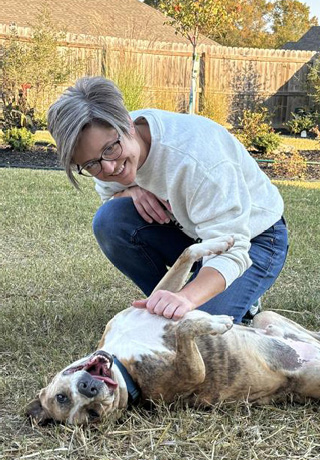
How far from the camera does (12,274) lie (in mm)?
4207

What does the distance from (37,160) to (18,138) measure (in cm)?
76

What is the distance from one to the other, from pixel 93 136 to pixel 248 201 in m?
0.73

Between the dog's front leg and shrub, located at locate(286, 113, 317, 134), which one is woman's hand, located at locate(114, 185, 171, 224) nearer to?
the dog's front leg

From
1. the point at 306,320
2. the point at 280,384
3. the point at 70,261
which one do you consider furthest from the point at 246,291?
the point at 70,261

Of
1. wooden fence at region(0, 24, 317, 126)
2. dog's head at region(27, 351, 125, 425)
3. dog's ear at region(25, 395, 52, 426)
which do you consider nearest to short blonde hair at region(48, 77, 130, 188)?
dog's head at region(27, 351, 125, 425)

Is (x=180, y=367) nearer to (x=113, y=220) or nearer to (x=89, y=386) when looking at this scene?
(x=89, y=386)

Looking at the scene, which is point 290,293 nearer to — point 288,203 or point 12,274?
point 12,274

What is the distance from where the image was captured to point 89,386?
2.21 metres

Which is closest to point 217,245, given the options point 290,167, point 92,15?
point 290,167

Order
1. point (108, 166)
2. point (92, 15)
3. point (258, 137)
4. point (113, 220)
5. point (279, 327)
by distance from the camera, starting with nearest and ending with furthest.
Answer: point (108, 166)
point (279, 327)
point (113, 220)
point (258, 137)
point (92, 15)

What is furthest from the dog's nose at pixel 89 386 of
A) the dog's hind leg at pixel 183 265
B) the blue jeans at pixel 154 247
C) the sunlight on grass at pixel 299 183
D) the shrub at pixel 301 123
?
the shrub at pixel 301 123

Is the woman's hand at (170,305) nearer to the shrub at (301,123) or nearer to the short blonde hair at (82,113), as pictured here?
the short blonde hair at (82,113)

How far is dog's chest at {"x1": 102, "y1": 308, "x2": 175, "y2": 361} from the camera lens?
2471 millimetres

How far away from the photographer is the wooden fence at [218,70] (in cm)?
1377
